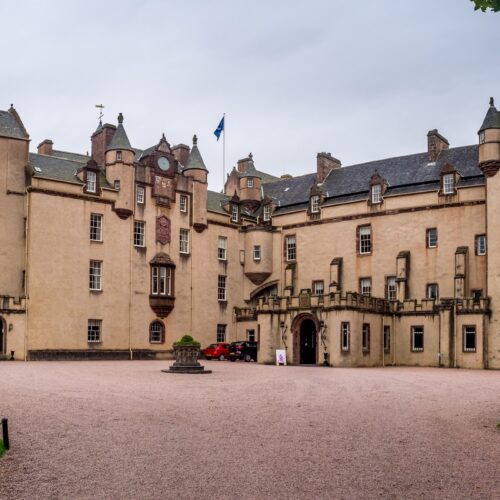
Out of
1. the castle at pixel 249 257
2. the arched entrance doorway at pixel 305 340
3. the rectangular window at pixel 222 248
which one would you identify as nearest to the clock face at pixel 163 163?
the castle at pixel 249 257

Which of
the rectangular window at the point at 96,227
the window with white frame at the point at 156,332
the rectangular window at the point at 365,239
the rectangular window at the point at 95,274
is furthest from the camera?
the rectangular window at the point at 365,239

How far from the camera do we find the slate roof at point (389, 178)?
52812mm

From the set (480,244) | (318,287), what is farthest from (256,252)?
(480,244)

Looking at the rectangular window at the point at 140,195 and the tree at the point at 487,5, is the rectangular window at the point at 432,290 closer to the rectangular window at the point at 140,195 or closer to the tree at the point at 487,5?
the rectangular window at the point at 140,195

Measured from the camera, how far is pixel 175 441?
14.8 meters

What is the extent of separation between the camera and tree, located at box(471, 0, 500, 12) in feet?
40.4

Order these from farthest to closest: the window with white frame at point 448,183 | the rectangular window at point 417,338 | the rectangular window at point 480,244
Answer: the window with white frame at point 448,183 → the rectangular window at point 480,244 → the rectangular window at point 417,338

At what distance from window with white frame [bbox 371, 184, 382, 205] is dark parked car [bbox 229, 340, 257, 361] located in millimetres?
13954

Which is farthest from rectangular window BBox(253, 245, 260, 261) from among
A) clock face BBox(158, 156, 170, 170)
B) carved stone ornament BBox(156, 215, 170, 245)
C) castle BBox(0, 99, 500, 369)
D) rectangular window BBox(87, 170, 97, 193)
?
rectangular window BBox(87, 170, 97, 193)

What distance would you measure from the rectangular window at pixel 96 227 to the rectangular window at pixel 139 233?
2945 millimetres

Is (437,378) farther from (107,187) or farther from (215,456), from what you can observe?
(107,187)

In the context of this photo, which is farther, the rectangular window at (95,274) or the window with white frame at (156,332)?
the window with white frame at (156,332)

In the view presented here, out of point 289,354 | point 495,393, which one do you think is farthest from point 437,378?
point 289,354

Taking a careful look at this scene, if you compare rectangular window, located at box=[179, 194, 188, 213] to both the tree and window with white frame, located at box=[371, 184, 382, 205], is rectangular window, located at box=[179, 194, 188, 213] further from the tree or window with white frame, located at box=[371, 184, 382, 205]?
the tree
